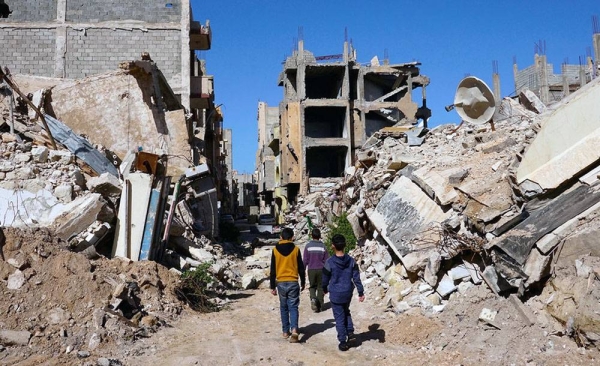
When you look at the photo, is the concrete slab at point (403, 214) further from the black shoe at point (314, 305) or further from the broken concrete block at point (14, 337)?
the broken concrete block at point (14, 337)

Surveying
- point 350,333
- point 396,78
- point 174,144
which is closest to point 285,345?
point 350,333

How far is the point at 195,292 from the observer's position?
7641 mm

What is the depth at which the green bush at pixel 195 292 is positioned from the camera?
7441mm

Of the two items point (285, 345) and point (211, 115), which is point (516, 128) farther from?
point (211, 115)

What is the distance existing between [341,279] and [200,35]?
15.2m

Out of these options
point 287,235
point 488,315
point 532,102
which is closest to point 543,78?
point 532,102

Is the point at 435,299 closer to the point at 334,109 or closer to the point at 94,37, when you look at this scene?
the point at 94,37

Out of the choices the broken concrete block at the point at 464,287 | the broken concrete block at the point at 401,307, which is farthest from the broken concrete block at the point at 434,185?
the broken concrete block at the point at 401,307

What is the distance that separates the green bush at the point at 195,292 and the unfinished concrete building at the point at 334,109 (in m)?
17.4

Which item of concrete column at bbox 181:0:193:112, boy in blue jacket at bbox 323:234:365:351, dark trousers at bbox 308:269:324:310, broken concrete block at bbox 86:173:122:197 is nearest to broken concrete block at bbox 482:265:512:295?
boy in blue jacket at bbox 323:234:365:351

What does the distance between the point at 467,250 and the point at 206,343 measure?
348 centimetres

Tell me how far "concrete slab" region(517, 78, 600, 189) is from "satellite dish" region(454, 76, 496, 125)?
1655 millimetres

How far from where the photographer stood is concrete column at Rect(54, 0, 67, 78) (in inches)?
669

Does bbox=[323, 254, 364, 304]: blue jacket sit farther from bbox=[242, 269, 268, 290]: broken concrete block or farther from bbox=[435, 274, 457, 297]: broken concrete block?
bbox=[242, 269, 268, 290]: broken concrete block
